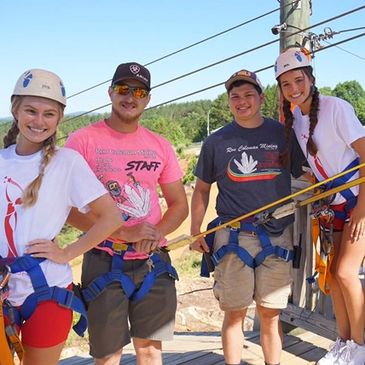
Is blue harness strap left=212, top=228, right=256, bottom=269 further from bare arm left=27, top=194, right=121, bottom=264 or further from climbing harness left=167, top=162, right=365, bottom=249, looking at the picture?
bare arm left=27, top=194, right=121, bottom=264

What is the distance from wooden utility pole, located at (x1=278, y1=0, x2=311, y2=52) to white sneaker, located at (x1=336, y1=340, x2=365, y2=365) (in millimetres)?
3010

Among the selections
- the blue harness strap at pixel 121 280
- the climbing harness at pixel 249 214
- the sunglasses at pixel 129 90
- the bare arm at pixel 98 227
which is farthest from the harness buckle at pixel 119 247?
the sunglasses at pixel 129 90

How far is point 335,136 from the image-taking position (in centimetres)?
286

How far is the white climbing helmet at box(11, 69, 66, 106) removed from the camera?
89.7 inches

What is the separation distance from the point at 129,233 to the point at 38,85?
894 millimetres

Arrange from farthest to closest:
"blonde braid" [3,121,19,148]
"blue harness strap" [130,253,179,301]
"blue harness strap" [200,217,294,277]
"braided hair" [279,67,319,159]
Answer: "blue harness strap" [200,217,294,277] < "braided hair" [279,67,319,159] < "blue harness strap" [130,253,179,301] < "blonde braid" [3,121,19,148]

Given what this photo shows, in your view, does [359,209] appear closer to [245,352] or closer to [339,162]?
[339,162]

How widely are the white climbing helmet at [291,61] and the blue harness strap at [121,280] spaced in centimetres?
132

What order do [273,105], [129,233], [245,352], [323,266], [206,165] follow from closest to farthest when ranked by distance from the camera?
[129,233], [323,266], [206,165], [245,352], [273,105]

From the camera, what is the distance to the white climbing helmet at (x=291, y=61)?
2.98 m

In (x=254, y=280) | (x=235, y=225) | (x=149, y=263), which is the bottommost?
(x=254, y=280)

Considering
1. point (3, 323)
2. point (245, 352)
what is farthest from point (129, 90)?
point (245, 352)

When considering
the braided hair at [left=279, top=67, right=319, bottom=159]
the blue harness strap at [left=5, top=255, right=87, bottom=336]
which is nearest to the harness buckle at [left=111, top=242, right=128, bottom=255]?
the blue harness strap at [left=5, top=255, right=87, bottom=336]

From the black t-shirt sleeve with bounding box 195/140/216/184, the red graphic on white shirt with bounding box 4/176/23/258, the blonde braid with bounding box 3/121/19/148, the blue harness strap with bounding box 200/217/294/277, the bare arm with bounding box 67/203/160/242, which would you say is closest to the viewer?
the red graphic on white shirt with bounding box 4/176/23/258
